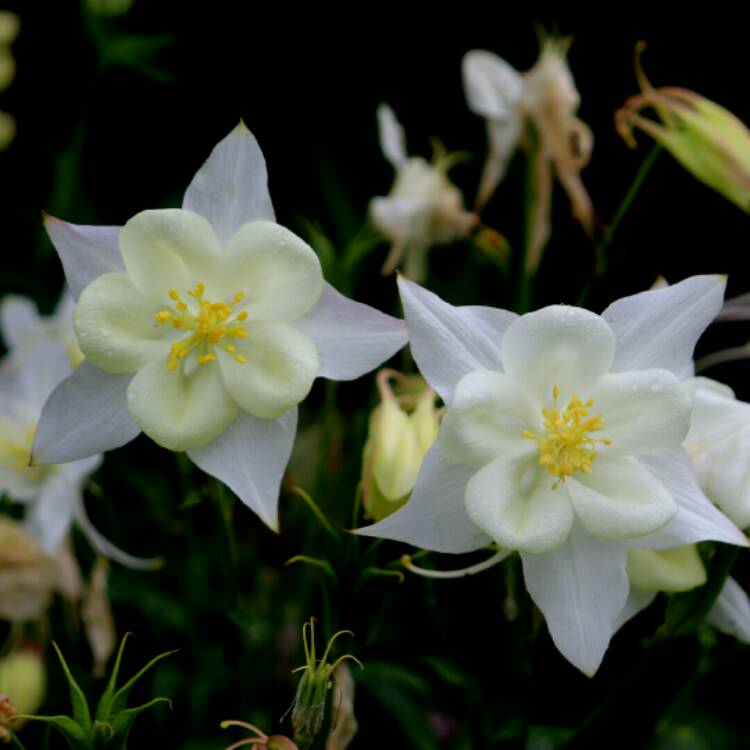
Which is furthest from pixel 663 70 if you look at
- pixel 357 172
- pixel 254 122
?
pixel 254 122

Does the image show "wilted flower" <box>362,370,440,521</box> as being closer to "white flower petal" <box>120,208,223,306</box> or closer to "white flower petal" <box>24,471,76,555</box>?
"white flower petal" <box>120,208,223,306</box>

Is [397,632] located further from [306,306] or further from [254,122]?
[254,122]

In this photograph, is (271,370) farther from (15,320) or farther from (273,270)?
(15,320)

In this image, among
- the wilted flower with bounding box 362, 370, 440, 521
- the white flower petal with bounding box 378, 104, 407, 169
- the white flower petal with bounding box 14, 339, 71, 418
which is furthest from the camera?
the white flower petal with bounding box 378, 104, 407, 169

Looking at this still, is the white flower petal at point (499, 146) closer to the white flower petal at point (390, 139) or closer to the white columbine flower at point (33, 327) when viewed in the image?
the white flower petal at point (390, 139)

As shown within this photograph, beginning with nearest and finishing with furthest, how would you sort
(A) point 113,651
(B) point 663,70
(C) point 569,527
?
(C) point 569,527 → (A) point 113,651 → (B) point 663,70

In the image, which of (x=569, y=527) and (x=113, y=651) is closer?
(x=569, y=527)

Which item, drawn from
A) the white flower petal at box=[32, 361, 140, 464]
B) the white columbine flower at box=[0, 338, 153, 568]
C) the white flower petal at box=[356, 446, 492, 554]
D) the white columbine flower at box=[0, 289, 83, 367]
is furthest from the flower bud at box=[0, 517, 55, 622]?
the white flower petal at box=[356, 446, 492, 554]

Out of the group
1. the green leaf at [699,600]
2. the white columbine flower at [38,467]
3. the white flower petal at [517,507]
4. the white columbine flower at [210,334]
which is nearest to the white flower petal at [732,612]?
the green leaf at [699,600]
